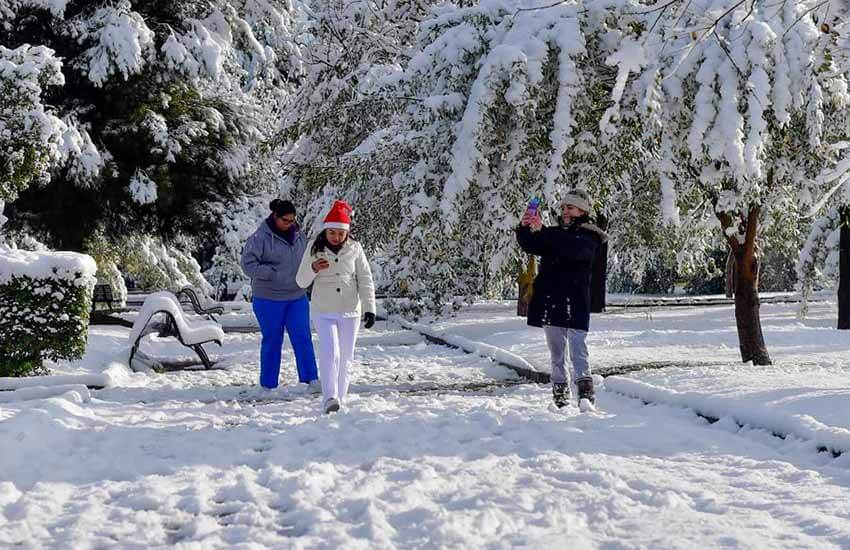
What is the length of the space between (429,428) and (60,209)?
13.3 meters

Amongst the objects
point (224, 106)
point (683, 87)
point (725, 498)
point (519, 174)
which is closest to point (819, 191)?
point (683, 87)

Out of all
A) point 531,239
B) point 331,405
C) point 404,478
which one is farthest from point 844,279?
point 404,478

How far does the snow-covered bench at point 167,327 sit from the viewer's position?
1034 centimetres

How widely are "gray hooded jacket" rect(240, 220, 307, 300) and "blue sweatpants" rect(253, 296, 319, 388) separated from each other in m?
0.10

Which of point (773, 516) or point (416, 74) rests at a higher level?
point (416, 74)

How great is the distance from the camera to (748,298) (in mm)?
11477

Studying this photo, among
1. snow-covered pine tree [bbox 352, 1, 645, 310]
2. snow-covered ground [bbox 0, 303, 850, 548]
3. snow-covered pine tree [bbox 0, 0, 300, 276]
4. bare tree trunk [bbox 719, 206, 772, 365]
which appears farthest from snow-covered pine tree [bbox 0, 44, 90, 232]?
bare tree trunk [bbox 719, 206, 772, 365]

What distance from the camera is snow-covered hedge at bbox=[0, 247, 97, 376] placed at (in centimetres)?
891

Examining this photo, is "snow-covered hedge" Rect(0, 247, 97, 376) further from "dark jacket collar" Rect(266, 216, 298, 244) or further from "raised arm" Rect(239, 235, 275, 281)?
"dark jacket collar" Rect(266, 216, 298, 244)

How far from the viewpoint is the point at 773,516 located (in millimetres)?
4262

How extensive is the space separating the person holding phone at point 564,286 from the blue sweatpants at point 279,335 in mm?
2575

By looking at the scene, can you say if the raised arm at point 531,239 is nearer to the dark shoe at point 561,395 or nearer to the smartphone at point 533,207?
the smartphone at point 533,207

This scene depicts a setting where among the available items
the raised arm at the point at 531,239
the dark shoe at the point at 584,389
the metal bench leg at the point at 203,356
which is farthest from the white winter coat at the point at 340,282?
the metal bench leg at the point at 203,356

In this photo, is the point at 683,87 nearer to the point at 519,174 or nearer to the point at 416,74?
the point at 519,174
